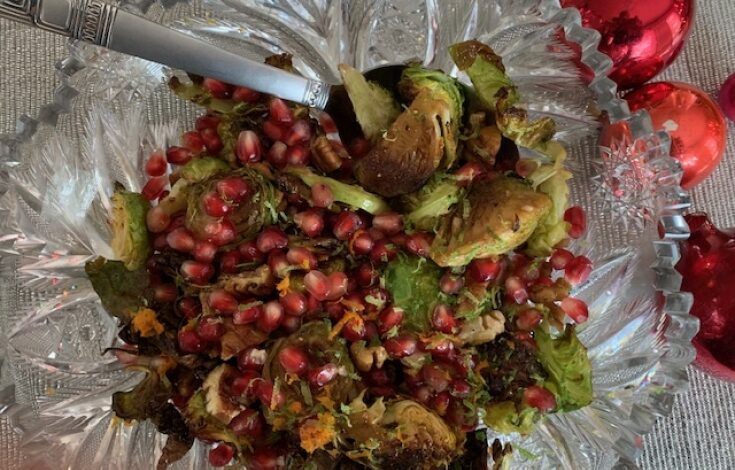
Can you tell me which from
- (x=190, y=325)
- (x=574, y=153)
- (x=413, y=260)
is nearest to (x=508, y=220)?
(x=413, y=260)

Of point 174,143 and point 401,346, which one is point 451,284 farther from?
point 174,143

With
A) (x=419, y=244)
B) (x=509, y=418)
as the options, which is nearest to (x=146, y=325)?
(x=419, y=244)

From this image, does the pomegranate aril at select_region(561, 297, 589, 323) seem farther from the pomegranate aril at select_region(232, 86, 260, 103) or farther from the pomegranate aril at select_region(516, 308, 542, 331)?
the pomegranate aril at select_region(232, 86, 260, 103)

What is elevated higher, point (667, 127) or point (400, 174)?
point (667, 127)

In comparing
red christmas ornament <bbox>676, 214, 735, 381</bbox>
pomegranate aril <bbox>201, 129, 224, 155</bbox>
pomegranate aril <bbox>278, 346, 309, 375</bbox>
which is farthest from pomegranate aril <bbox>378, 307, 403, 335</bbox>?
red christmas ornament <bbox>676, 214, 735, 381</bbox>

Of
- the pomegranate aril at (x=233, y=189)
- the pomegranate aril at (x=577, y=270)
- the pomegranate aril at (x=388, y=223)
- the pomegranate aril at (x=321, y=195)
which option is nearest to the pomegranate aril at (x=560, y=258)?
the pomegranate aril at (x=577, y=270)

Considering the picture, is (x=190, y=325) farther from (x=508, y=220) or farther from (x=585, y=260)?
(x=585, y=260)

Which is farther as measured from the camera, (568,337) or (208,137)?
(208,137)
